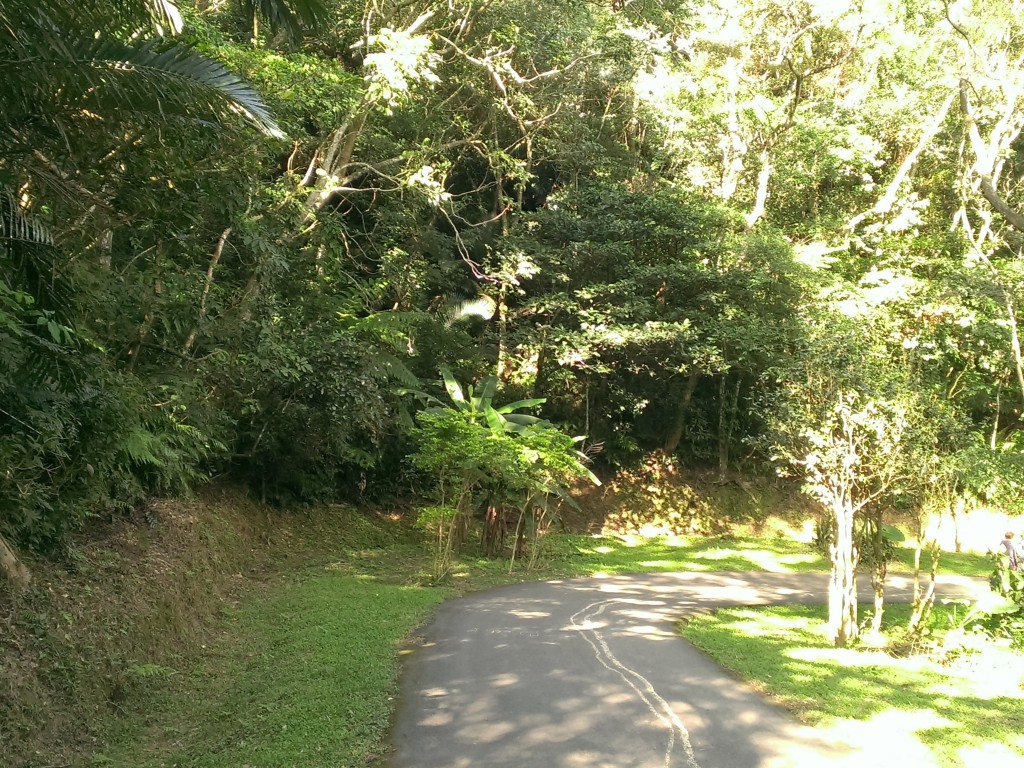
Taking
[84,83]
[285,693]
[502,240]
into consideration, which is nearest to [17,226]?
[84,83]

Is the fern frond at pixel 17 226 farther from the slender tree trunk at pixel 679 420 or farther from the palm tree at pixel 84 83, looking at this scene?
the slender tree trunk at pixel 679 420

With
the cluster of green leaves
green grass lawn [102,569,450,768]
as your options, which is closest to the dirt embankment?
green grass lawn [102,569,450,768]

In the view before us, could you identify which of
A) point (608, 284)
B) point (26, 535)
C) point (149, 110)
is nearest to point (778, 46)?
point (608, 284)

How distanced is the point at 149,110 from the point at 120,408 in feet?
10.3

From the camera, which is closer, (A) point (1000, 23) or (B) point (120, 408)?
(B) point (120, 408)

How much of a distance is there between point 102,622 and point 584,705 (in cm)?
449

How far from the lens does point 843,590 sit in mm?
10297

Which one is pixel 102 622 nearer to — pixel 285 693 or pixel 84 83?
pixel 285 693

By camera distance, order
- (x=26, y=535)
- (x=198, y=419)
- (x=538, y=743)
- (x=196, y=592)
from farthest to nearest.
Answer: (x=198, y=419), (x=196, y=592), (x=26, y=535), (x=538, y=743)

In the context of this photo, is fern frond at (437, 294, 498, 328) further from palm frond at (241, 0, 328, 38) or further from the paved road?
palm frond at (241, 0, 328, 38)

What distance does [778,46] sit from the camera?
23.5m

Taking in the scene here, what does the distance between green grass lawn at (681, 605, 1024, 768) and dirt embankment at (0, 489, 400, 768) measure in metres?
5.95

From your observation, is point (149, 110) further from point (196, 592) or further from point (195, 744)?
point (196, 592)

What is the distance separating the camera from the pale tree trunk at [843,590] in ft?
33.6
